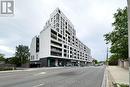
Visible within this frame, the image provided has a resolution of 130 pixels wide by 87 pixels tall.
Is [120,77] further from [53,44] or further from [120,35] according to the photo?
[53,44]

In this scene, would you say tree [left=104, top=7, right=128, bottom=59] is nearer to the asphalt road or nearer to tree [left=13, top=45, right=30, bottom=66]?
the asphalt road

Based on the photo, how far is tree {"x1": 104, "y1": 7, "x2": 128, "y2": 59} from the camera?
69.7ft

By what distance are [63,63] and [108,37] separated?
3693 inches

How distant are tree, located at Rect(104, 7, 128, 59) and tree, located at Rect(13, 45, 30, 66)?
191ft

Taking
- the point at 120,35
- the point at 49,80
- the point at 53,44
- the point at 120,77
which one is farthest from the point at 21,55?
the point at 49,80

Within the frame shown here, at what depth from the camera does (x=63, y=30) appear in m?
115

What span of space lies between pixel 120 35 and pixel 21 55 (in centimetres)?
6149

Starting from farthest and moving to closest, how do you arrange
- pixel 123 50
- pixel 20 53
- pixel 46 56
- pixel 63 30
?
pixel 63 30
pixel 46 56
pixel 20 53
pixel 123 50

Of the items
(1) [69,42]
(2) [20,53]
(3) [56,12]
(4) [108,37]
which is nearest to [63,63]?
(1) [69,42]

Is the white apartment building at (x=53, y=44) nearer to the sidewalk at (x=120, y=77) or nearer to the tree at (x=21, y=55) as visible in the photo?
the tree at (x=21, y=55)

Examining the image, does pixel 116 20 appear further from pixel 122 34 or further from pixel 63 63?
pixel 63 63

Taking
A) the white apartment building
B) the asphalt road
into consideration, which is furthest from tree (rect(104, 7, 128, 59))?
the white apartment building

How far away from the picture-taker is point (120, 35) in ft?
73.5

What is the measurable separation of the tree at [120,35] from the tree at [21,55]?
2287 inches
